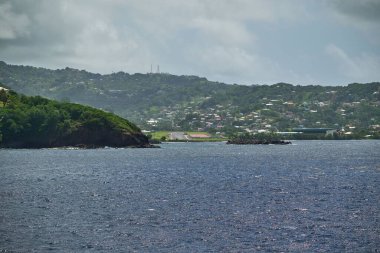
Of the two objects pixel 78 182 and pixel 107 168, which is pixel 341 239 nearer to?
pixel 78 182

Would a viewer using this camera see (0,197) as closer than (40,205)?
No

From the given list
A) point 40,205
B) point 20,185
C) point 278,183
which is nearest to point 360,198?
point 278,183

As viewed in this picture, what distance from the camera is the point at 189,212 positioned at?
74.2 metres

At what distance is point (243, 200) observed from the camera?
282 feet

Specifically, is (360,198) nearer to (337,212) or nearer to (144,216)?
(337,212)

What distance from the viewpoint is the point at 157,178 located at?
406 feet

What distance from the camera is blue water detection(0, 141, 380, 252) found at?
55.8 m

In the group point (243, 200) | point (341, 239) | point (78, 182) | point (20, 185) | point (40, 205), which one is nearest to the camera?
point (341, 239)

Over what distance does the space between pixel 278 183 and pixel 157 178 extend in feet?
89.7

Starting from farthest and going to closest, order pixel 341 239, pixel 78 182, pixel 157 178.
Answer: pixel 157 178
pixel 78 182
pixel 341 239

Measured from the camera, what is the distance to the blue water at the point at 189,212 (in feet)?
183

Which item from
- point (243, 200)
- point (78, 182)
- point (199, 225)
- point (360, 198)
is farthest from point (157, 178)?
point (199, 225)

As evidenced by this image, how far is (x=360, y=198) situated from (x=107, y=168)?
79.4 meters

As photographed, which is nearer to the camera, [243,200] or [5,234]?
[5,234]
